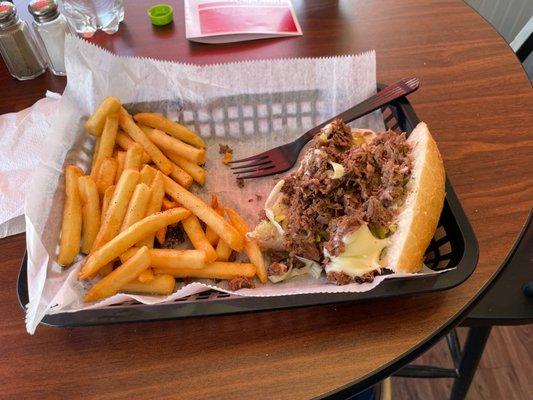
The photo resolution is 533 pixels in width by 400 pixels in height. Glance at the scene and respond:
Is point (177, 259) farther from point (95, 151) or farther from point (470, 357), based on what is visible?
point (470, 357)

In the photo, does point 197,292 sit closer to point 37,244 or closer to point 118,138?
point 37,244

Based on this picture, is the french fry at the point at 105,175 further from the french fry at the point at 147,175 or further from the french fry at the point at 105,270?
the french fry at the point at 105,270

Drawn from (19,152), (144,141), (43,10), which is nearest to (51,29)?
(43,10)

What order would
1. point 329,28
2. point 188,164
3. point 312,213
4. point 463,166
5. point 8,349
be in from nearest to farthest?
point 8,349 → point 312,213 → point 463,166 → point 188,164 → point 329,28

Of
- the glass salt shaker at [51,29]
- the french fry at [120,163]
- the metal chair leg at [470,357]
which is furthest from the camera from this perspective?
the glass salt shaker at [51,29]

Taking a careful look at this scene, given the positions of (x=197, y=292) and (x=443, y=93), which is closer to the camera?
(x=197, y=292)

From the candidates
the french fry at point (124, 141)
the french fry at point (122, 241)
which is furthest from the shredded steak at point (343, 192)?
the french fry at point (124, 141)

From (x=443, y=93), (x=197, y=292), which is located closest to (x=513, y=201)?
(x=443, y=93)
